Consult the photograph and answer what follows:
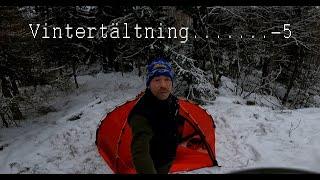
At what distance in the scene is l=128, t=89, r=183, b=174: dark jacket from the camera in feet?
9.55

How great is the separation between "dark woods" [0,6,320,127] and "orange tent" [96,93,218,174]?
5054mm

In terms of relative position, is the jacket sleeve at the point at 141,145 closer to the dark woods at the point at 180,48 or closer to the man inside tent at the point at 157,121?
the man inside tent at the point at 157,121

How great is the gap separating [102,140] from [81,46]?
1156cm

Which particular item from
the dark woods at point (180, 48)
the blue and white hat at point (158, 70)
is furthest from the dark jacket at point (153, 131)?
the dark woods at point (180, 48)

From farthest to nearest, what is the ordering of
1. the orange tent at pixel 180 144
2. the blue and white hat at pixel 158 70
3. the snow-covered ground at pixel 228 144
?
the snow-covered ground at pixel 228 144
the orange tent at pixel 180 144
the blue and white hat at pixel 158 70

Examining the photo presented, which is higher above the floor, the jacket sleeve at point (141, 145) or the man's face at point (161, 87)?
the man's face at point (161, 87)

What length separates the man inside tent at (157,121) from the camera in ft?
9.98

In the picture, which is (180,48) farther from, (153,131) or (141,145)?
(141,145)

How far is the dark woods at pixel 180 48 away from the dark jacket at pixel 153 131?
8.68 m

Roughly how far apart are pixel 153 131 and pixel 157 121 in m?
0.10

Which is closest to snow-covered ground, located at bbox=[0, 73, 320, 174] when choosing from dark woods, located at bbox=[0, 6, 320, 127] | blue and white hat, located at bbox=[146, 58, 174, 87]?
dark woods, located at bbox=[0, 6, 320, 127]

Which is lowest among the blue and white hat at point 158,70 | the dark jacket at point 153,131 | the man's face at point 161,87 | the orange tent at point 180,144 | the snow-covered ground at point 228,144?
the snow-covered ground at point 228,144

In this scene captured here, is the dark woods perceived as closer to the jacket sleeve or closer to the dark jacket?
the dark jacket

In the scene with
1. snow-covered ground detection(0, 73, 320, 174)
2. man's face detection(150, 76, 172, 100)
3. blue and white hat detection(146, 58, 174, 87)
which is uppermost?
blue and white hat detection(146, 58, 174, 87)
